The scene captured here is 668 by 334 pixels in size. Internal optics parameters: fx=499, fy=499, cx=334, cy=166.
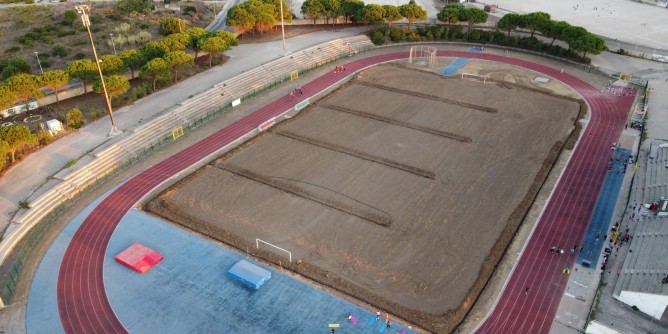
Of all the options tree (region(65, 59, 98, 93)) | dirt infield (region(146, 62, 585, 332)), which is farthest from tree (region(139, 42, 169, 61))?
dirt infield (region(146, 62, 585, 332))

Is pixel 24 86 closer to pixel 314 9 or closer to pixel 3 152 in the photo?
pixel 3 152

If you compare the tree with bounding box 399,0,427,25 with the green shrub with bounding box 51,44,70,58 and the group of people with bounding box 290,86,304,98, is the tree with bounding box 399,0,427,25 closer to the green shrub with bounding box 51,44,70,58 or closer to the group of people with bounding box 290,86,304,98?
the group of people with bounding box 290,86,304,98

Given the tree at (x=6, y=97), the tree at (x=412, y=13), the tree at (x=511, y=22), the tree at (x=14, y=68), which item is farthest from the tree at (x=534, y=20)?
the tree at (x=14, y=68)

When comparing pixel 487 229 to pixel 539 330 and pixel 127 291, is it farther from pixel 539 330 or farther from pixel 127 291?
pixel 127 291

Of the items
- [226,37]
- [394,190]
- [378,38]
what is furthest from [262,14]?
[394,190]

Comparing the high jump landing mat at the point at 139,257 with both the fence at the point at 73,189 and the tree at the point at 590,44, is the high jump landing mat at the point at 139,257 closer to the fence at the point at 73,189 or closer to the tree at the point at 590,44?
the fence at the point at 73,189

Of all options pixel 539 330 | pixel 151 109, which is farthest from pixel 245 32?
pixel 539 330
